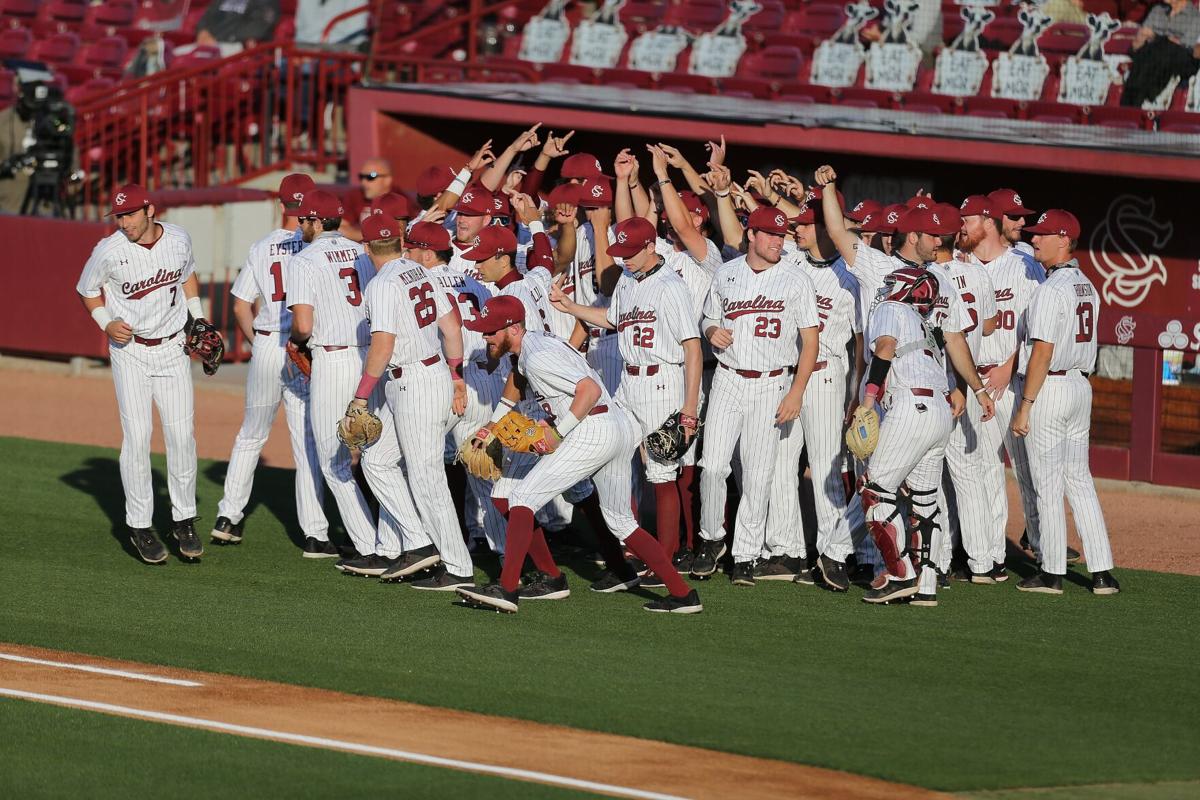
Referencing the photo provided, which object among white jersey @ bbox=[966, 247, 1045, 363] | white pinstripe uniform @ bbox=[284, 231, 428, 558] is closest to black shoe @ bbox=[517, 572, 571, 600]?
white pinstripe uniform @ bbox=[284, 231, 428, 558]

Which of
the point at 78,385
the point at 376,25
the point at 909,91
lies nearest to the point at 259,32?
the point at 376,25

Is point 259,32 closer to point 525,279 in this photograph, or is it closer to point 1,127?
point 1,127

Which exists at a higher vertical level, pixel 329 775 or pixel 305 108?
pixel 305 108

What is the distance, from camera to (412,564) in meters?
8.76

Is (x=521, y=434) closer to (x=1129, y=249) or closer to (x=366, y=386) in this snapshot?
(x=366, y=386)

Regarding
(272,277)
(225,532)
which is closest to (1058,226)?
(272,277)

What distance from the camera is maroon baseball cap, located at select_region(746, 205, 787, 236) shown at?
8.38m

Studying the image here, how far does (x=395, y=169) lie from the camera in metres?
16.3

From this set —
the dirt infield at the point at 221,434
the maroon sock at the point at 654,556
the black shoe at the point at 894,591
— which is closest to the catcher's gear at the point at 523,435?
the maroon sock at the point at 654,556

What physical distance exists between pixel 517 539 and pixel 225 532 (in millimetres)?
2450

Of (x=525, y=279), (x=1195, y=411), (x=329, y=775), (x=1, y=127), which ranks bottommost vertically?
(x=329, y=775)

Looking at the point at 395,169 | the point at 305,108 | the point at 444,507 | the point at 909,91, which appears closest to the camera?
the point at 444,507

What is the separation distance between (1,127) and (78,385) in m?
4.78

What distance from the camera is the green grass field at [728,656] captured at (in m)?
6.11
